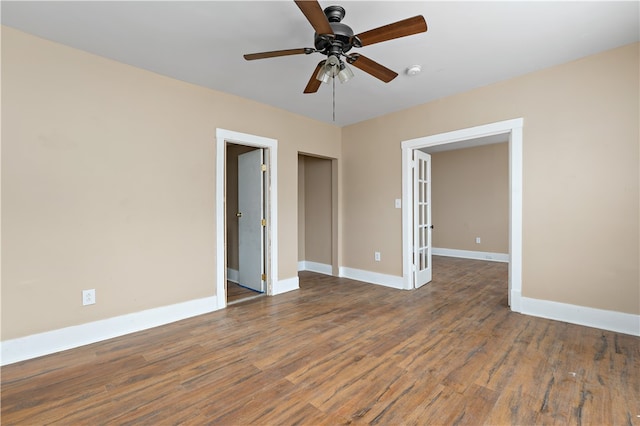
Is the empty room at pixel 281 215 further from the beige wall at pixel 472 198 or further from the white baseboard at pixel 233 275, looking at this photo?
the beige wall at pixel 472 198

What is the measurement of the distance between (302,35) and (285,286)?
3070 millimetres

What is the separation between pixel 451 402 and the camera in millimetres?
1744

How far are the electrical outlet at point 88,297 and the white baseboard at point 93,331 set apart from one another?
181mm

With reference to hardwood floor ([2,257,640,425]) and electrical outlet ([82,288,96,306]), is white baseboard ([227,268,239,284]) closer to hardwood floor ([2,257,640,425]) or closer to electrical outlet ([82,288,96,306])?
hardwood floor ([2,257,640,425])

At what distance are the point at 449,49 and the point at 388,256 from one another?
2786 mm

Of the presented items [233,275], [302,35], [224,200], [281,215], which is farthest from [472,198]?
[302,35]

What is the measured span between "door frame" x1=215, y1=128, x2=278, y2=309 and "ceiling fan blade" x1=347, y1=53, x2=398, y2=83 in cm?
192

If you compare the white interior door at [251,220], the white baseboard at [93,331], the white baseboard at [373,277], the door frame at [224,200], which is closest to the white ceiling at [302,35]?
the door frame at [224,200]

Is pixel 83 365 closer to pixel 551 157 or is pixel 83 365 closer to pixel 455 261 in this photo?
pixel 551 157

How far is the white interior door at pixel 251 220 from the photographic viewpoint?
404cm

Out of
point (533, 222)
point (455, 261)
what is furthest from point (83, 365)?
point (455, 261)

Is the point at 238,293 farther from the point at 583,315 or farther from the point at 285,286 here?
the point at 583,315

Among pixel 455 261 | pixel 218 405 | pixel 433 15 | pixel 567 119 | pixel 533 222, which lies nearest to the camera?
pixel 218 405

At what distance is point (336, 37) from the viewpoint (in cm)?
193
